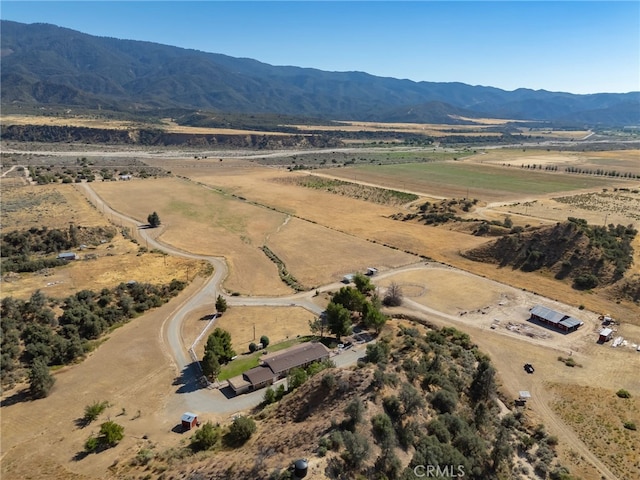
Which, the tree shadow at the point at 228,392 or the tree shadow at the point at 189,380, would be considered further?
the tree shadow at the point at 189,380

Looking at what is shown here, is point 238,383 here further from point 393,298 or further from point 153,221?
point 153,221

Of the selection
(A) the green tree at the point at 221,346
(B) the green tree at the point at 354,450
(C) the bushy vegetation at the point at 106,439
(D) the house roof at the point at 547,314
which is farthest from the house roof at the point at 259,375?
(D) the house roof at the point at 547,314

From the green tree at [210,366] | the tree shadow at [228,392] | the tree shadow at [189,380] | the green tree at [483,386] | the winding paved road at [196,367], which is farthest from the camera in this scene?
the green tree at [210,366]

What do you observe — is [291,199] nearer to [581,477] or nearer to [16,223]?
[16,223]

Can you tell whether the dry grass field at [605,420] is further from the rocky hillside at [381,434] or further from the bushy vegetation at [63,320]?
the bushy vegetation at [63,320]

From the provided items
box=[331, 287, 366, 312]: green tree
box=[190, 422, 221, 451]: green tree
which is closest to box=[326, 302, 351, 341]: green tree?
box=[331, 287, 366, 312]: green tree

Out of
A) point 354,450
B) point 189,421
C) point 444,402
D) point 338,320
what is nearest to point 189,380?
point 189,421
